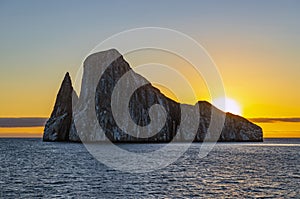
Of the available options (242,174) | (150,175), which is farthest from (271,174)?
(150,175)

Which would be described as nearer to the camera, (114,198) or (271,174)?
(114,198)

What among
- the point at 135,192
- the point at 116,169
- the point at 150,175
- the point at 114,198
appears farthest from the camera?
the point at 116,169

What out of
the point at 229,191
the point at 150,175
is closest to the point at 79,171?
the point at 150,175

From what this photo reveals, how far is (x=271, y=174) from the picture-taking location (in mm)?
77125

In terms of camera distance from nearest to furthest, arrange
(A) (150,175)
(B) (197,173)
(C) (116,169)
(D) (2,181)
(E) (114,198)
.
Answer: (E) (114,198)
(D) (2,181)
(A) (150,175)
(B) (197,173)
(C) (116,169)

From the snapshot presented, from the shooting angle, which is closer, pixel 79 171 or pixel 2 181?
pixel 2 181

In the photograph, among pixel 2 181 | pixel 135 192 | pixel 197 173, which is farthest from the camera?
pixel 197 173

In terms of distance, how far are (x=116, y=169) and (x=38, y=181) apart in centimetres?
2160

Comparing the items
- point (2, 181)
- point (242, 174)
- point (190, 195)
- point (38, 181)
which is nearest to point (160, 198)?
point (190, 195)

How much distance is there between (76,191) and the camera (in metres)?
54.2

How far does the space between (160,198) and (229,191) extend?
34.0 ft

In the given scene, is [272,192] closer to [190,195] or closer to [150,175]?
[190,195]

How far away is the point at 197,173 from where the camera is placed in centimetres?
7812

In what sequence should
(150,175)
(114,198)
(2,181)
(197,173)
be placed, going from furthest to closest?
1. (197,173)
2. (150,175)
3. (2,181)
4. (114,198)
